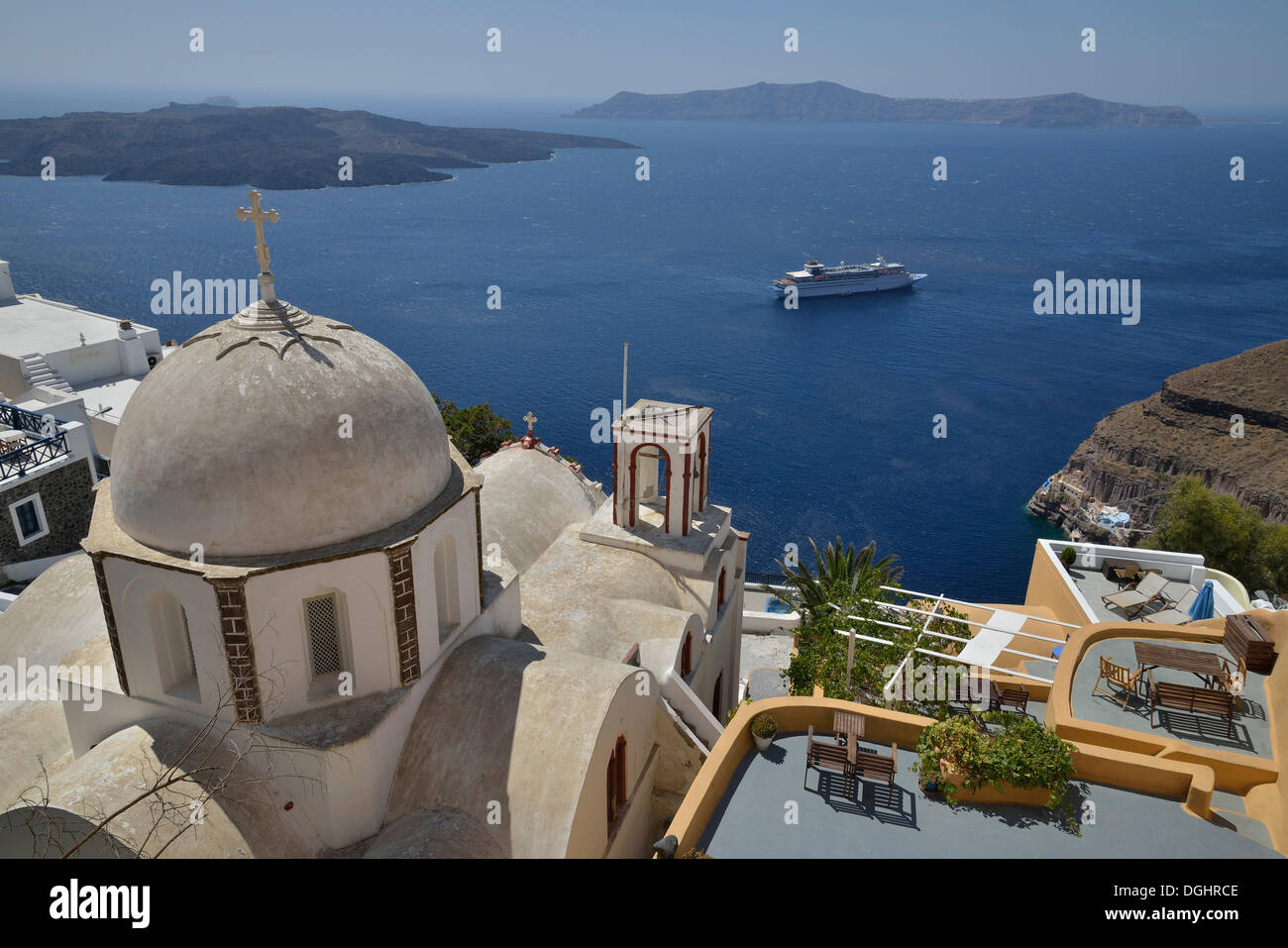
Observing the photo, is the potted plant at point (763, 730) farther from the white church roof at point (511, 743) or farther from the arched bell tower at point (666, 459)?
the arched bell tower at point (666, 459)

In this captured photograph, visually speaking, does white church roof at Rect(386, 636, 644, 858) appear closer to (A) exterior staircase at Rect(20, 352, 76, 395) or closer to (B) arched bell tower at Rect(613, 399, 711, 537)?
(B) arched bell tower at Rect(613, 399, 711, 537)

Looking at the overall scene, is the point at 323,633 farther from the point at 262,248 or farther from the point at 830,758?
the point at 830,758

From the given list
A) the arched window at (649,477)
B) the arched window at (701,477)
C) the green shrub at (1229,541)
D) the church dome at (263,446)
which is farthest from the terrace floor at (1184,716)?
the green shrub at (1229,541)

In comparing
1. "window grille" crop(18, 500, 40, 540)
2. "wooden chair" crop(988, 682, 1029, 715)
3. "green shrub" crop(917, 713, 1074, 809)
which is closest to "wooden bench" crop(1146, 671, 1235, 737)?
"wooden chair" crop(988, 682, 1029, 715)

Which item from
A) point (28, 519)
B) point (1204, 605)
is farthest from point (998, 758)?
point (28, 519)

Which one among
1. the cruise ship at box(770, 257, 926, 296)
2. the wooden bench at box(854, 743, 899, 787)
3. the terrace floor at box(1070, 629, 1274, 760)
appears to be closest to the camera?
the wooden bench at box(854, 743, 899, 787)

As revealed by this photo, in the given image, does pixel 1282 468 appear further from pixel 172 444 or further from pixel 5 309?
pixel 5 309
